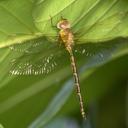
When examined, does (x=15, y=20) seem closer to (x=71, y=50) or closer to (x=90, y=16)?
(x=90, y=16)

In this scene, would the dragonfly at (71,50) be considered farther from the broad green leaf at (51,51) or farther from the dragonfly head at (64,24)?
the dragonfly head at (64,24)

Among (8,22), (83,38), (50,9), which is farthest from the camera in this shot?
(83,38)

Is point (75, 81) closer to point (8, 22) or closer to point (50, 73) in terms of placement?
point (50, 73)

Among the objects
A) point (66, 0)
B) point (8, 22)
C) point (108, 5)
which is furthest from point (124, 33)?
point (8, 22)

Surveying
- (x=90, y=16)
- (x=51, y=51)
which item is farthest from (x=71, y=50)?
(x=90, y=16)

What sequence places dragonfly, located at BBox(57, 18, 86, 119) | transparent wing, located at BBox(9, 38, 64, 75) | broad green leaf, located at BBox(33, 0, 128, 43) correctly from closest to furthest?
broad green leaf, located at BBox(33, 0, 128, 43), transparent wing, located at BBox(9, 38, 64, 75), dragonfly, located at BBox(57, 18, 86, 119)

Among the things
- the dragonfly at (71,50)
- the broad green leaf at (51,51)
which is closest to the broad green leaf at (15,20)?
the broad green leaf at (51,51)

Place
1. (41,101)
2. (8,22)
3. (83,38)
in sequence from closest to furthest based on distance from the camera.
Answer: (8,22)
(83,38)
(41,101)

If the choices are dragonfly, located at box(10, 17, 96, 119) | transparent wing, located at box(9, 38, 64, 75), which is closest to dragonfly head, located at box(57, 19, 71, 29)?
dragonfly, located at box(10, 17, 96, 119)

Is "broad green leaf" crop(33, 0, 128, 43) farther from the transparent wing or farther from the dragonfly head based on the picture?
the transparent wing

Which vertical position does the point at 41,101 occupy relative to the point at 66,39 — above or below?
below

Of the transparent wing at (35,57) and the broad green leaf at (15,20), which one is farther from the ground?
the broad green leaf at (15,20)
